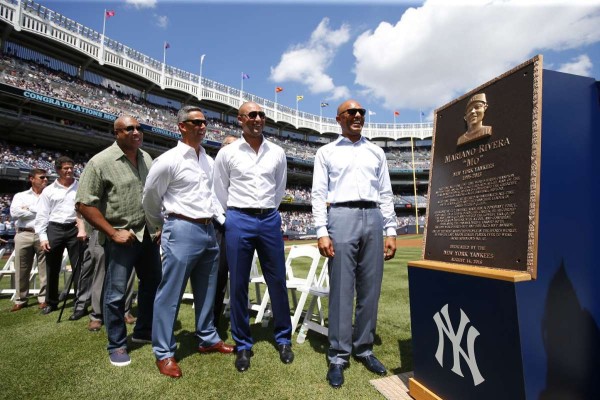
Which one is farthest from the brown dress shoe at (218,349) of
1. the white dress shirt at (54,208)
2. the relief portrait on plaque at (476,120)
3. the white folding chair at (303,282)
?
the white dress shirt at (54,208)

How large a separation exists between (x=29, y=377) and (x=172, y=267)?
125cm

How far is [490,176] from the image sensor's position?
182 cm

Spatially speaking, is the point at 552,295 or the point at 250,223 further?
the point at 250,223

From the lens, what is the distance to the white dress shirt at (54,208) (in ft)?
15.7

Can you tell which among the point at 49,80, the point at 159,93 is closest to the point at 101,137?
the point at 49,80

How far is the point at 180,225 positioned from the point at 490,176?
221 centimetres

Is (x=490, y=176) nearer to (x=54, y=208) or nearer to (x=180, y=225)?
(x=180, y=225)

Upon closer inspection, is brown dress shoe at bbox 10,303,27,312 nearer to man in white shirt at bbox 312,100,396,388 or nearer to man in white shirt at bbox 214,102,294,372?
man in white shirt at bbox 214,102,294,372

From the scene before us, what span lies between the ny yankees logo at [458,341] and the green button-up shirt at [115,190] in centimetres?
254

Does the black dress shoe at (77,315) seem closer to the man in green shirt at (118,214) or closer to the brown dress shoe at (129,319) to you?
the brown dress shoe at (129,319)

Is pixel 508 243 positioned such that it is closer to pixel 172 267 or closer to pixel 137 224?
pixel 172 267

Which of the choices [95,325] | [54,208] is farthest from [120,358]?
[54,208]

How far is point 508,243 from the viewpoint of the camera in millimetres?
1657

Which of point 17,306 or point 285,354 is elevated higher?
point 285,354
